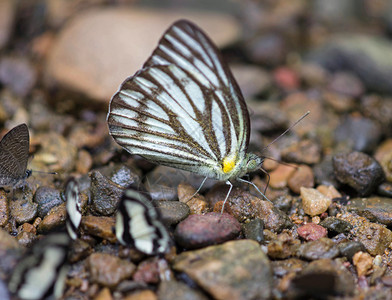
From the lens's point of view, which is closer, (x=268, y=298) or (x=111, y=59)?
(x=268, y=298)

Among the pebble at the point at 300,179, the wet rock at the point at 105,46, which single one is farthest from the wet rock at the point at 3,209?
the pebble at the point at 300,179

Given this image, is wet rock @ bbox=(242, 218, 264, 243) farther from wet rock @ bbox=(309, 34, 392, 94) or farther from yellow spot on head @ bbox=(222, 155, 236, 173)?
wet rock @ bbox=(309, 34, 392, 94)

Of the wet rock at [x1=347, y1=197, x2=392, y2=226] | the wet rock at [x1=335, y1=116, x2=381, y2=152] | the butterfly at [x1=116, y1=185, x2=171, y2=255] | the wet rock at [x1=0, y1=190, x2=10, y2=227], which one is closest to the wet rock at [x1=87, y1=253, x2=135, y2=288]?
the butterfly at [x1=116, y1=185, x2=171, y2=255]

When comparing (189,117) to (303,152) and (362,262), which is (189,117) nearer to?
(303,152)

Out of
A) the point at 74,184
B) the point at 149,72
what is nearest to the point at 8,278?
the point at 74,184

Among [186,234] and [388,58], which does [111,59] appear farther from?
[388,58]

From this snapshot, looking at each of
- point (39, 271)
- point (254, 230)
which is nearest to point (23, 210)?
point (39, 271)
